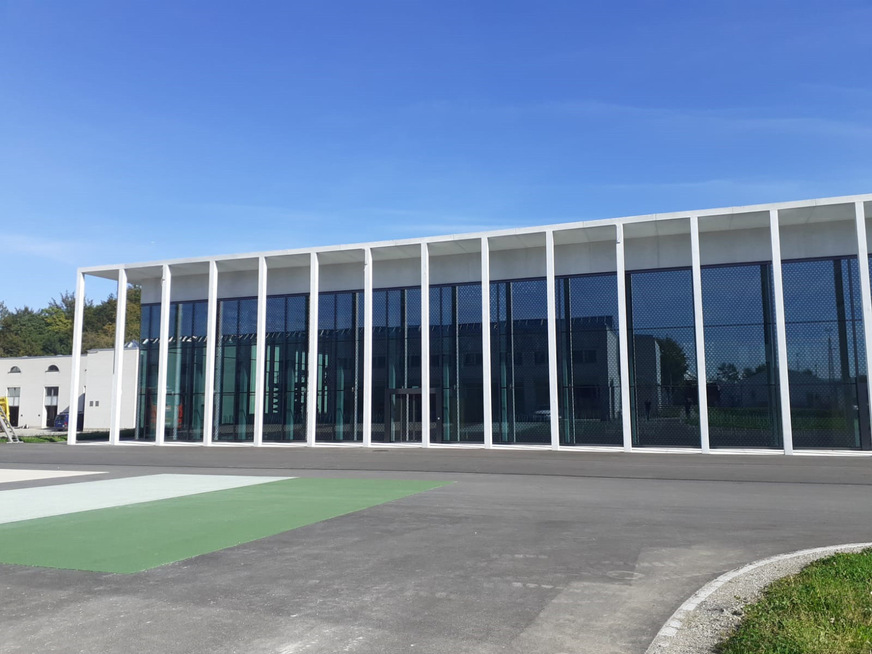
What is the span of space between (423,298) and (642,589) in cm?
2455

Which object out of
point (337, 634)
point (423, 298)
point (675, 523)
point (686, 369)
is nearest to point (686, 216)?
point (686, 369)

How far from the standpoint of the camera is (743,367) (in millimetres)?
26312

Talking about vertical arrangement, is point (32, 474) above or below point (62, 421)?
below

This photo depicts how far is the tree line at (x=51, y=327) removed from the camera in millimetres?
91000

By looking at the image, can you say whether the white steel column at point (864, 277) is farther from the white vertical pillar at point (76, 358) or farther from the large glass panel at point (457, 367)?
the white vertical pillar at point (76, 358)

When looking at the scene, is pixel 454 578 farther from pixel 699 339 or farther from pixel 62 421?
pixel 62 421

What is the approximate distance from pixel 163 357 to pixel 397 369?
500 inches

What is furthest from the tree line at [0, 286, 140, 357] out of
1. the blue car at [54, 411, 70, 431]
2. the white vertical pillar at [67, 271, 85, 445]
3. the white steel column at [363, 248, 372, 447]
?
the white steel column at [363, 248, 372, 447]

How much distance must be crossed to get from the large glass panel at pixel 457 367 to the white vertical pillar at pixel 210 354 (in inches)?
429

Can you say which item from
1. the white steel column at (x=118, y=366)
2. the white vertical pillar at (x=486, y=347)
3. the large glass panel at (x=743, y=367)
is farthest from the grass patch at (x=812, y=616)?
the white steel column at (x=118, y=366)

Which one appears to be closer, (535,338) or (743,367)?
(743,367)

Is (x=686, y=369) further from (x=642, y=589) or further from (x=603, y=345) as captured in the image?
(x=642, y=589)

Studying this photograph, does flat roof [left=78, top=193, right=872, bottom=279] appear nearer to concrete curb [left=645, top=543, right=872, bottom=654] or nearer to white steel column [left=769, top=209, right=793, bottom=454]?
white steel column [left=769, top=209, right=793, bottom=454]

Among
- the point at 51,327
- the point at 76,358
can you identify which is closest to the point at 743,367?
the point at 76,358
